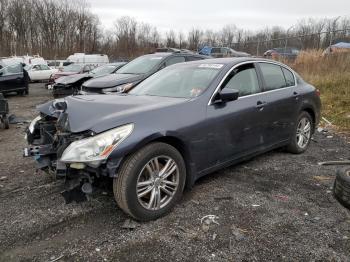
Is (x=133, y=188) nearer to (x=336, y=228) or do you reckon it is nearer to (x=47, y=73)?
(x=336, y=228)

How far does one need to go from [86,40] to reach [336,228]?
61.4 metres

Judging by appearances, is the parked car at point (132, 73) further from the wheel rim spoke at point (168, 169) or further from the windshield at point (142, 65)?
the wheel rim spoke at point (168, 169)

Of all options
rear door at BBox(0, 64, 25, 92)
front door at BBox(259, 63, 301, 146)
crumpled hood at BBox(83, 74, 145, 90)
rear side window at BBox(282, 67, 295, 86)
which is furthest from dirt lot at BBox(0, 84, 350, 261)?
rear door at BBox(0, 64, 25, 92)

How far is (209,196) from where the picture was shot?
408 centimetres

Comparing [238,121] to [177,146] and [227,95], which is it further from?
[177,146]

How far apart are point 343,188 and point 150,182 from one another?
7.09 feet

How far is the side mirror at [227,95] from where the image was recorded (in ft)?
13.1

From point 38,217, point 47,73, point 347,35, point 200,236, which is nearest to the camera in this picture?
point 200,236

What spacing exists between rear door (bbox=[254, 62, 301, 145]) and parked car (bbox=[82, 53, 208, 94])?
3.66 metres

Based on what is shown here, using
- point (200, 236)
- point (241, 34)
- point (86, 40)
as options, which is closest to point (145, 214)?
point (200, 236)

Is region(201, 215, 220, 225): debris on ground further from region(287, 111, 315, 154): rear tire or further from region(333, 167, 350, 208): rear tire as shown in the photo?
region(287, 111, 315, 154): rear tire

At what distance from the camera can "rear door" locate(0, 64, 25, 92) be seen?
15.5 meters

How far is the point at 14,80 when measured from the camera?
15828 mm

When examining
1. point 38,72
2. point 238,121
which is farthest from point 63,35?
point 238,121
